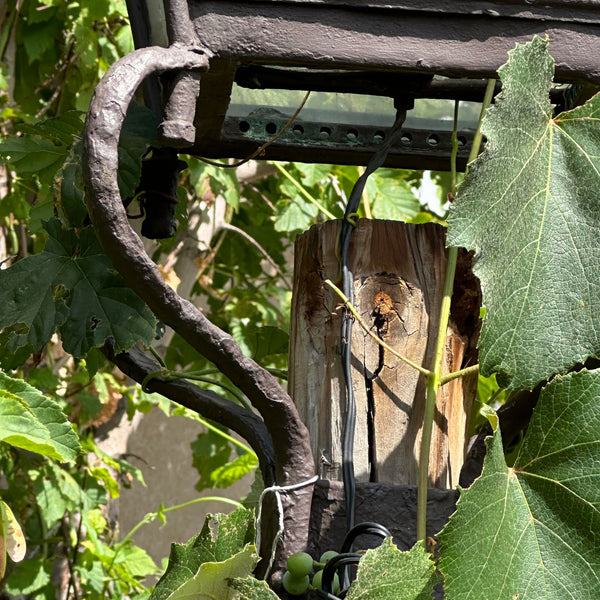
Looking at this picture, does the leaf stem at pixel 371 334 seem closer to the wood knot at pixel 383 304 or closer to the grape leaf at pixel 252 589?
the wood knot at pixel 383 304

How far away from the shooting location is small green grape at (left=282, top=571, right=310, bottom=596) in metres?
0.90

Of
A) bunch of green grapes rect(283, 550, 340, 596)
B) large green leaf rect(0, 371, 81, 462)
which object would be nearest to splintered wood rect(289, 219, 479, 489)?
bunch of green grapes rect(283, 550, 340, 596)

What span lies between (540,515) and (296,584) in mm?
248

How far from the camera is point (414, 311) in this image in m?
1.03

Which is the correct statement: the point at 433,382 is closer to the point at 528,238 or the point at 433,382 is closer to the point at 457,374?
the point at 457,374

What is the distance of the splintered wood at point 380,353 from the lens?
3.28 ft

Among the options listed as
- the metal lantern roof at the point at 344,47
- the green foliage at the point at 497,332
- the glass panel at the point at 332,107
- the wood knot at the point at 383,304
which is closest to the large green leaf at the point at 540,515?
the green foliage at the point at 497,332

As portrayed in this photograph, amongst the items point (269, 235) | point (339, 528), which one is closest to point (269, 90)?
Result: point (339, 528)

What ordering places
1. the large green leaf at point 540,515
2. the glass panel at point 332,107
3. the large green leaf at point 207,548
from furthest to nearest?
the glass panel at point 332,107
the large green leaf at point 207,548
the large green leaf at point 540,515

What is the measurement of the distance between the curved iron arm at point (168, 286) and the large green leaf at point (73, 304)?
0.16 metres

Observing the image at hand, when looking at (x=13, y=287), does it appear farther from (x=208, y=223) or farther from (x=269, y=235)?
(x=269, y=235)

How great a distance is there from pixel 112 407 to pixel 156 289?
1870 mm

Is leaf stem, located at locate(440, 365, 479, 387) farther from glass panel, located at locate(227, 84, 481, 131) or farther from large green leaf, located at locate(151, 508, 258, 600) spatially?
glass panel, located at locate(227, 84, 481, 131)

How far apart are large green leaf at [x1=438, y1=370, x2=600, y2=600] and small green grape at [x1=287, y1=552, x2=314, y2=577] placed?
157mm
